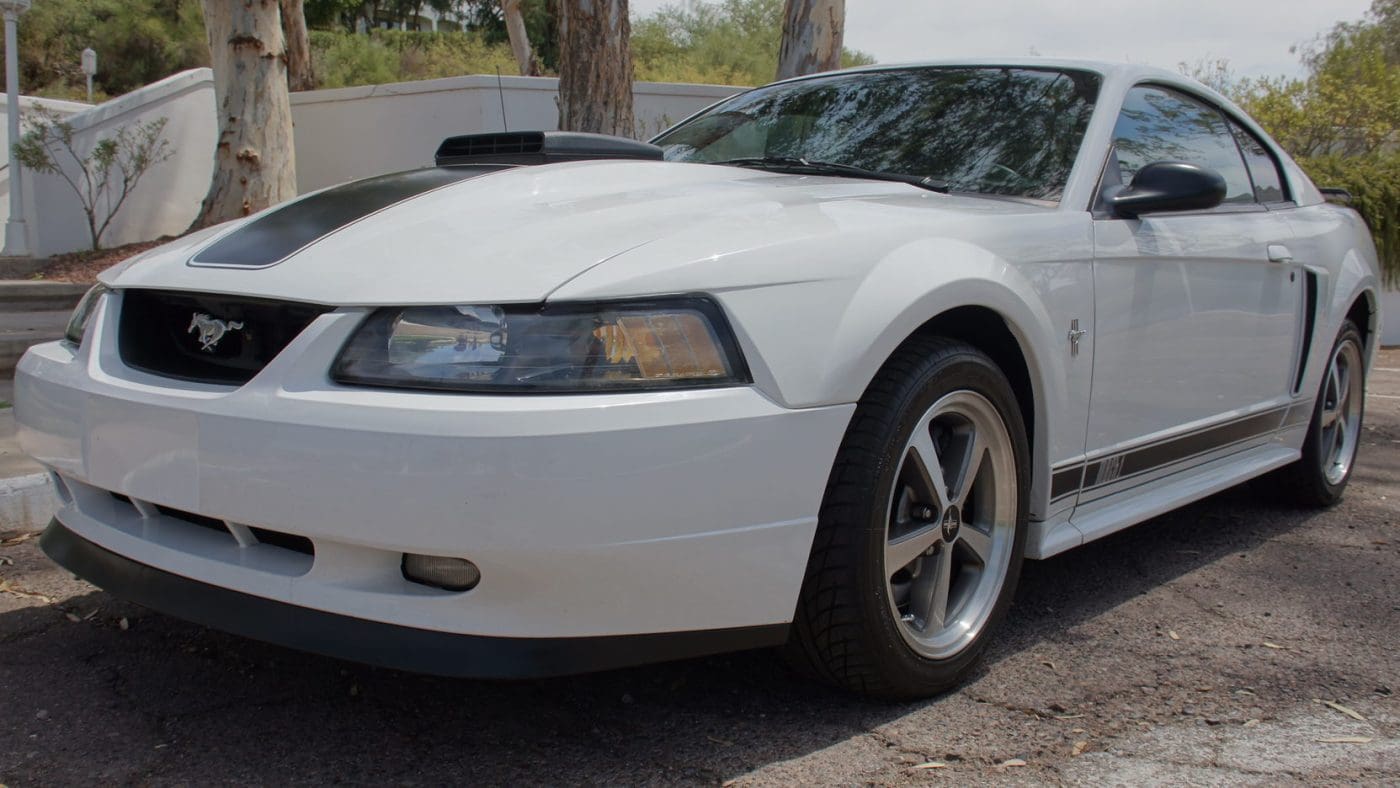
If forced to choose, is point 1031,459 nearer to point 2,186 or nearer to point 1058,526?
point 1058,526

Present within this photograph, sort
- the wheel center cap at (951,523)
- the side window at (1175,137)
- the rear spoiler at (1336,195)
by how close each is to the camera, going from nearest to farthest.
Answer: the wheel center cap at (951,523)
the side window at (1175,137)
the rear spoiler at (1336,195)

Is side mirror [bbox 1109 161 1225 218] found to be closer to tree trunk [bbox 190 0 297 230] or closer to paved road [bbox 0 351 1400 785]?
paved road [bbox 0 351 1400 785]

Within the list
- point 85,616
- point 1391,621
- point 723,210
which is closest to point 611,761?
point 723,210

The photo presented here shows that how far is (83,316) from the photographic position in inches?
113

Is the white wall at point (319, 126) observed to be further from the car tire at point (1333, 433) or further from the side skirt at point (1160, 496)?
the side skirt at point (1160, 496)

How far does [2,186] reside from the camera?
13625 millimetres

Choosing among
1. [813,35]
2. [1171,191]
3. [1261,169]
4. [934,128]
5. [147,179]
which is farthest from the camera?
[147,179]

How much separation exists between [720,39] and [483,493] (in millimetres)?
36861

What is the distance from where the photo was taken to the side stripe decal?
10.2ft

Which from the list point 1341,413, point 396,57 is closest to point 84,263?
point 1341,413

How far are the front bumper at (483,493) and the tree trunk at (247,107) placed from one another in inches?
341

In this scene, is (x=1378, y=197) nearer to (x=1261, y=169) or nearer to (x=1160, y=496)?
(x=1261, y=169)

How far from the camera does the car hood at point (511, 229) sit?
7.33ft

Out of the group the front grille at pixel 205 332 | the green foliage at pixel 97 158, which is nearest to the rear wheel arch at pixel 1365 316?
the front grille at pixel 205 332
